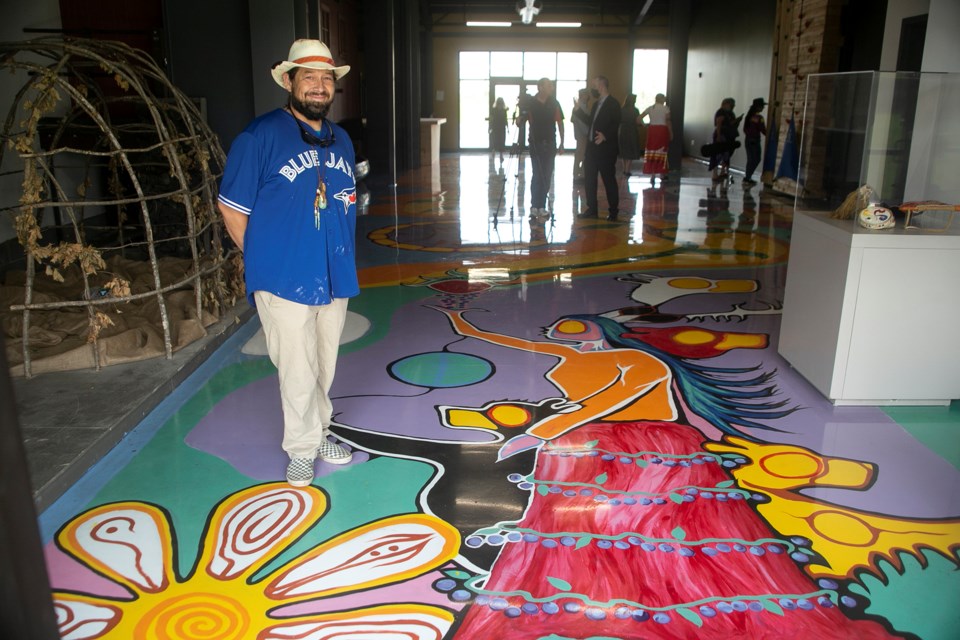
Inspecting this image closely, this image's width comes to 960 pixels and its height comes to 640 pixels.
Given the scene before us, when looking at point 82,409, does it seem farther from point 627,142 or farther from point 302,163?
point 627,142

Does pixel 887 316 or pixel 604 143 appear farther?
pixel 604 143

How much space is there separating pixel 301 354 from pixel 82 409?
53.0 inches

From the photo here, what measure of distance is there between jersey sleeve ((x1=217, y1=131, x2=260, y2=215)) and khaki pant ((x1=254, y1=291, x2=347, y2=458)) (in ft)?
1.16

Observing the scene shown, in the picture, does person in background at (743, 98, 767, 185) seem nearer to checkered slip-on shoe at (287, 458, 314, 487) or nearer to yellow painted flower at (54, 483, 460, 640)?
checkered slip-on shoe at (287, 458, 314, 487)

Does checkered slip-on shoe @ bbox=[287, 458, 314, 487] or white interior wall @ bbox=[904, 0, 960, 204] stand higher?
white interior wall @ bbox=[904, 0, 960, 204]

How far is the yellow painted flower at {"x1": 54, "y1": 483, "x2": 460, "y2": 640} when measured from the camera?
243cm

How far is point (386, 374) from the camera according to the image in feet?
14.8

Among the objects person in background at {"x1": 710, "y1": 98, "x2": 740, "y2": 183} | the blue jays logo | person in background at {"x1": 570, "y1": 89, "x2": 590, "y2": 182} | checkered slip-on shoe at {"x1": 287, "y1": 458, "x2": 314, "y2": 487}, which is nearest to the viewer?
the blue jays logo

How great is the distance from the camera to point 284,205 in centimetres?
297

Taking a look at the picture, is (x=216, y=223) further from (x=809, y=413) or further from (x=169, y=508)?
(x=809, y=413)

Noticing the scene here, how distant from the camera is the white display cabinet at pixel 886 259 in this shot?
3.89 meters

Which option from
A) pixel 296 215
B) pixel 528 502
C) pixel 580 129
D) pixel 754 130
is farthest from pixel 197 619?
pixel 754 130

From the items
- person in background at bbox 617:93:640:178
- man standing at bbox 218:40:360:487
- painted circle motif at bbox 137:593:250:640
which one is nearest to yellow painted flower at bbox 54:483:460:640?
painted circle motif at bbox 137:593:250:640

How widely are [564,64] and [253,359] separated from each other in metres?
20.7
